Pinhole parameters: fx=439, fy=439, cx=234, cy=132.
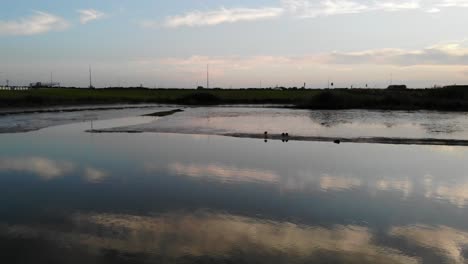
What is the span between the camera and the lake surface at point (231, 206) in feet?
26.3

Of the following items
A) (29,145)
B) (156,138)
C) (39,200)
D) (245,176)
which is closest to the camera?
(39,200)

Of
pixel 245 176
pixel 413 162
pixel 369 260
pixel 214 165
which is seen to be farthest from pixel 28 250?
pixel 413 162

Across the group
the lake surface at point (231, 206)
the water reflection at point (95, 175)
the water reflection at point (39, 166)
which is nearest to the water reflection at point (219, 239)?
the lake surface at point (231, 206)

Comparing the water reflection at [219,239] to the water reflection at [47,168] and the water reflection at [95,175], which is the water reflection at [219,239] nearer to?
the water reflection at [95,175]

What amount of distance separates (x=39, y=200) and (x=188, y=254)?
5.57 metres

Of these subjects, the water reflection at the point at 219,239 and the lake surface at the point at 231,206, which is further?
the lake surface at the point at 231,206

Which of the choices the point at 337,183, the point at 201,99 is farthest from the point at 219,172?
the point at 201,99

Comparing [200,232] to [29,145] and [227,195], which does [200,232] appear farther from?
[29,145]

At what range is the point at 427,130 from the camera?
105 feet

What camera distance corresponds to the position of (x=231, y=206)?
35.9 feet

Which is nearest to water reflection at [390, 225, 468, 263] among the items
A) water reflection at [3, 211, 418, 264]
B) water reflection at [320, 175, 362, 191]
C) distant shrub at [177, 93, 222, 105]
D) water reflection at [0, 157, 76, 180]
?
water reflection at [3, 211, 418, 264]

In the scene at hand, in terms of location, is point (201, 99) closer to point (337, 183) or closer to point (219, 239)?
point (337, 183)

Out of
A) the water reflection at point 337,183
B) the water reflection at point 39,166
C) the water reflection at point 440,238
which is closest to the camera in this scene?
the water reflection at point 440,238

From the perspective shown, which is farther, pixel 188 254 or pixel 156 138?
pixel 156 138
